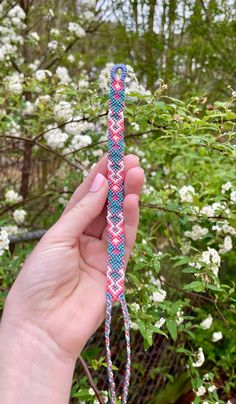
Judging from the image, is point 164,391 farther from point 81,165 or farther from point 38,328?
point 38,328

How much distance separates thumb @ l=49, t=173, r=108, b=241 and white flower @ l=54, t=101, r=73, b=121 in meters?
1.05

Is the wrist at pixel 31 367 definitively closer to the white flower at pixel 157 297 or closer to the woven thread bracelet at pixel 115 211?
the woven thread bracelet at pixel 115 211

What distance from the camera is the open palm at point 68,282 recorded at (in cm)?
133

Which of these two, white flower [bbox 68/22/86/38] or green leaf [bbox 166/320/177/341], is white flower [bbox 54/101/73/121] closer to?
green leaf [bbox 166/320/177/341]

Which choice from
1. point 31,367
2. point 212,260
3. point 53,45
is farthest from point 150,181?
point 31,367

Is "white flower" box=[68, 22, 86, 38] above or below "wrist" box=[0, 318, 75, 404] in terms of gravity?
above

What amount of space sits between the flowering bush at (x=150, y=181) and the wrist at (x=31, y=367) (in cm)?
38

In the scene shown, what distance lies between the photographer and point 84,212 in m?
1.33

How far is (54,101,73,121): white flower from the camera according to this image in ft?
7.62

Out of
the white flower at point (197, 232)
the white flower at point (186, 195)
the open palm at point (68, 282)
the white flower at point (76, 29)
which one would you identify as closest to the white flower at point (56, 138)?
the white flower at point (186, 195)

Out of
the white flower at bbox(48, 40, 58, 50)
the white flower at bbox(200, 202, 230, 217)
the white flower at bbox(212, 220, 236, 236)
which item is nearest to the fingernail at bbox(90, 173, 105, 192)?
the white flower at bbox(200, 202, 230, 217)

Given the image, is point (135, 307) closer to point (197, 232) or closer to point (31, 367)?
point (31, 367)

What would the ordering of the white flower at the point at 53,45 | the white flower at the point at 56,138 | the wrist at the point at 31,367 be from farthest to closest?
A: the white flower at the point at 53,45 → the white flower at the point at 56,138 → the wrist at the point at 31,367

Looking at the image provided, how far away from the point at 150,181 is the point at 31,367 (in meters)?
2.18
